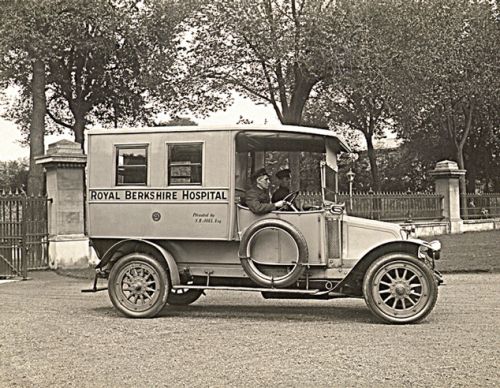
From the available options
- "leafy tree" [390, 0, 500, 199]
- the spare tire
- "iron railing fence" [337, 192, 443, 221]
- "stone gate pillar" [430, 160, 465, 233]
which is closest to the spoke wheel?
the spare tire

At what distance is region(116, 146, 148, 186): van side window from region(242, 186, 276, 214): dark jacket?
4.70ft

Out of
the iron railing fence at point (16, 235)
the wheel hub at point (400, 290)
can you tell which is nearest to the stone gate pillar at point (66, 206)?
the iron railing fence at point (16, 235)

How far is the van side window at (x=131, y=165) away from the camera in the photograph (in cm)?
1074

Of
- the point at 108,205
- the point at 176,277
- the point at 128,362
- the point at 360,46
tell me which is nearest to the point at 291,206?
the point at 176,277

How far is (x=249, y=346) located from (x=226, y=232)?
91.1 inches

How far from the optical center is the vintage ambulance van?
10109 millimetres

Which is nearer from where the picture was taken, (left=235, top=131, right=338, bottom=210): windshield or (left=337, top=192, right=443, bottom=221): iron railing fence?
(left=235, top=131, right=338, bottom=210): windshield

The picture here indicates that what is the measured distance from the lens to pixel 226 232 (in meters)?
10.4

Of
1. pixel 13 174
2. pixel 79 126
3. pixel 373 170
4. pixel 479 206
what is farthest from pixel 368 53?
pixel 13 174

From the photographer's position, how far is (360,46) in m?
29.3

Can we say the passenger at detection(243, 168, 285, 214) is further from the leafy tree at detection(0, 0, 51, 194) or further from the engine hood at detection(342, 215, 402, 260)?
the leafy tree at detection(0, 0, 51, 194)

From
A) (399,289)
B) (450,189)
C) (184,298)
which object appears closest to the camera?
(399,289)

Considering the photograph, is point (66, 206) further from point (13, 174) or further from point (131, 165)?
point (13, 174)

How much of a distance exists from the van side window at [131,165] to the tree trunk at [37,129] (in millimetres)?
17302
